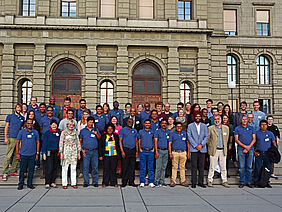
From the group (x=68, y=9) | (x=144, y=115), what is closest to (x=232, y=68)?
A: (x=68, y=9)

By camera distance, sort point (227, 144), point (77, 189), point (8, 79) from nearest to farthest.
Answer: point (77, 189) → point (227, 144) → point (8, 79)

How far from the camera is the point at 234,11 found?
84.4 ft

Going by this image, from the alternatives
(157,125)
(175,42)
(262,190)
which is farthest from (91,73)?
(262,190)

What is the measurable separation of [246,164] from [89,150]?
5385mm

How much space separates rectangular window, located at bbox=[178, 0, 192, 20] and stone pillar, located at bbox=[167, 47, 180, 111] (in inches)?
134

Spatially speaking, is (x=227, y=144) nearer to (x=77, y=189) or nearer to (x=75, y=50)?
(x=77, y=189)

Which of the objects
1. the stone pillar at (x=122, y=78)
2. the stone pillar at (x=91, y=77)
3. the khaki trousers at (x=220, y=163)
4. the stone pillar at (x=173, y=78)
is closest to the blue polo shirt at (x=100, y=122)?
the khaki trousers at (x=220, y=163)

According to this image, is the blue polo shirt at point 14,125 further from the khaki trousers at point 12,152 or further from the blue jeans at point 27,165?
the blue jeans at point 27,165

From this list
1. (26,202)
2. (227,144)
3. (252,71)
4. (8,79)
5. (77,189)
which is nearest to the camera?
(26,202)

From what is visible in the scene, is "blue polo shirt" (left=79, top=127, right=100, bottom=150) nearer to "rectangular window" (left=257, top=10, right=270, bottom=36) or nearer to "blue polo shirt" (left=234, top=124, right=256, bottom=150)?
"blue polo shirt" (left=234, top=124, right=256, bottom=150)

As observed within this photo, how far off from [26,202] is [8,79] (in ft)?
55.1

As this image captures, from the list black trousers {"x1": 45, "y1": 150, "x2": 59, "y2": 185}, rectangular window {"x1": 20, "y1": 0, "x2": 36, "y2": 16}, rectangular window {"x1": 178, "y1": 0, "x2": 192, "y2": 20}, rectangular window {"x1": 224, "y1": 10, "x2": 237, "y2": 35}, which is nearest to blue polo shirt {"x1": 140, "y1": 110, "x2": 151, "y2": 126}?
black trousers {"x1": 45, "y1": 150, "x2": 59, "y2": 185}

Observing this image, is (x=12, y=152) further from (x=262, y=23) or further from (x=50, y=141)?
(x=262, y=23)

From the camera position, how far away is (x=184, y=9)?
22.5m
